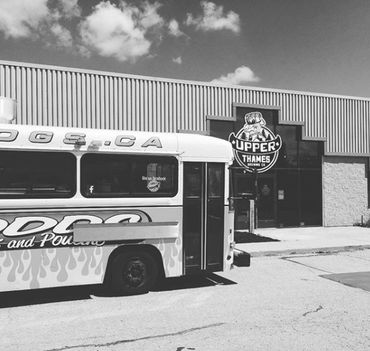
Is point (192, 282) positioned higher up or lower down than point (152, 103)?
lower down

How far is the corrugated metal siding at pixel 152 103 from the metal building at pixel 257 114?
3cm

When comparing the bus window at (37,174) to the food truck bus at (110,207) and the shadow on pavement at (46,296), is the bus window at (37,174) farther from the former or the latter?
the shadow on pavement at (46,296)

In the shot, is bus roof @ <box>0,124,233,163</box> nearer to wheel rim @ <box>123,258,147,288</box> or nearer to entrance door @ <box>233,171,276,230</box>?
wheel rim @ <box>123,258,147,288</box>

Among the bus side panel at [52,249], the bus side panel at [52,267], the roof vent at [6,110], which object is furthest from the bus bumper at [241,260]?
the roof vent at [6,110]

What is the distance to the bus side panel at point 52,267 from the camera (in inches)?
269

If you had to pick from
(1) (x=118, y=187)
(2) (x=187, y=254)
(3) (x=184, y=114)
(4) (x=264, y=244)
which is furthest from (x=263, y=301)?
(3) (x=184, y=114)

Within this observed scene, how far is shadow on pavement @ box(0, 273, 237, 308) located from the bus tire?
28 centimetres

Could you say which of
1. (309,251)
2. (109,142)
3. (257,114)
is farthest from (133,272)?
(257,114)

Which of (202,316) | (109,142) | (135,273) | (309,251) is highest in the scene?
(109,142)

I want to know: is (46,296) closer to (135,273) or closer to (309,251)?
(135,273)

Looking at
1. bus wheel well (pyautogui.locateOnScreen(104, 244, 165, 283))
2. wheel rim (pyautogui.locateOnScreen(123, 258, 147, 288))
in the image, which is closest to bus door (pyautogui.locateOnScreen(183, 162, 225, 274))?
bus wheel well (pyautogui.locateOnScreen(104, 244, 165, 283))

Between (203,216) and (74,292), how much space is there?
2781mm

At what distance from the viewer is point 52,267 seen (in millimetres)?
7078

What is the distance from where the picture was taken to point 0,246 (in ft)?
22.2
